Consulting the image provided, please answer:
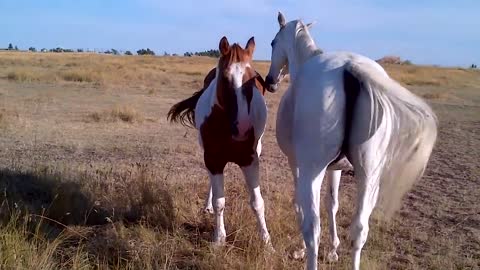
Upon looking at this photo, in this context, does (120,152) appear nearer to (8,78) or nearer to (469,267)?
(469,267)

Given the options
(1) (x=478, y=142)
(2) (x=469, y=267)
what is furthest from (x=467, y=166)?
(2) (x=469, y=267)

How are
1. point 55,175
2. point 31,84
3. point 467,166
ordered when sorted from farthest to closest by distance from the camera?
point 31,84 → point 467,166 → point 55,175

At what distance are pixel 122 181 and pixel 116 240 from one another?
75.9 inches

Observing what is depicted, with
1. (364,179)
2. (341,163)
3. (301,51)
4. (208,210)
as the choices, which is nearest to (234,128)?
(341,163)

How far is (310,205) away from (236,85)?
4.04 ft

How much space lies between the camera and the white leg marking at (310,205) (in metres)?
2.93

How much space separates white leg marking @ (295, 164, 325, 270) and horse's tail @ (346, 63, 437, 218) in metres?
0.48

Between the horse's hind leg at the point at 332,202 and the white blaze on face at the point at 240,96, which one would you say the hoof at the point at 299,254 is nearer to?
the horse's hind leg at the point at 332,202

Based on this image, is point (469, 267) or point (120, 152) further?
point (120, 152)

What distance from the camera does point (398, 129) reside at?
291 centimetres

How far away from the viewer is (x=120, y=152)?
26.2ft

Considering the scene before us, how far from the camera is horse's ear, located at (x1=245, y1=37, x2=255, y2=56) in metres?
Answer: 4.07

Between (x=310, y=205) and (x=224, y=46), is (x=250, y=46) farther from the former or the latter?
(x=310, y=205)

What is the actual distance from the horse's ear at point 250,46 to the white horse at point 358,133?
1.02 meters
